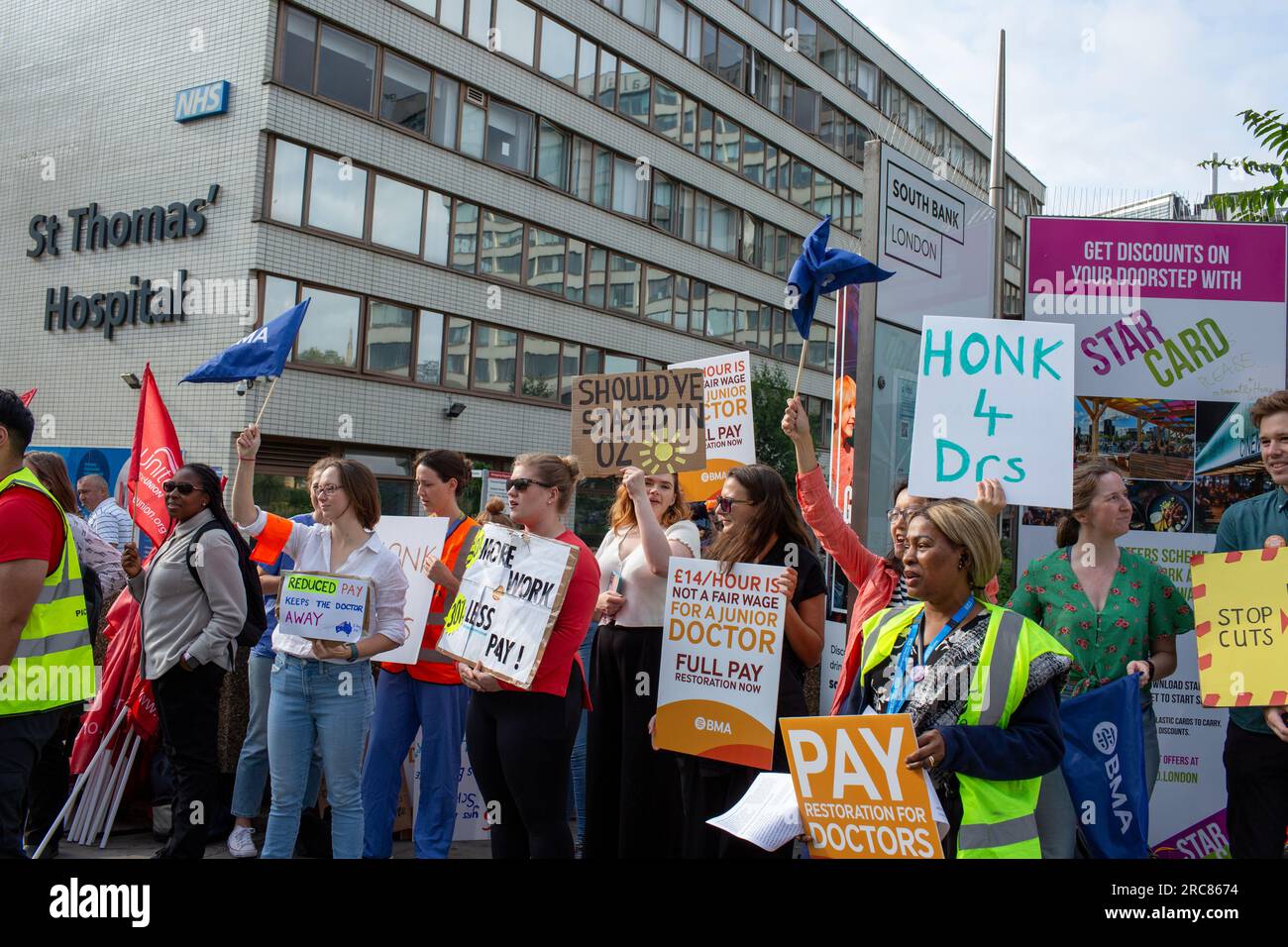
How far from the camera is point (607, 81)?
29672 mm

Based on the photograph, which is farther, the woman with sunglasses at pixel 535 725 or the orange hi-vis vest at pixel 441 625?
the orange hi-vis vest at pixel 441 625

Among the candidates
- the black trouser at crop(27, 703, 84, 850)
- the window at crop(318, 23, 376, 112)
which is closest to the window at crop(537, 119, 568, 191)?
the window at crop(318, 23, 376, 112)

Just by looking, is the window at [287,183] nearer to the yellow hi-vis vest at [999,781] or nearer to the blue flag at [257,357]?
the blue flag at [257,357]

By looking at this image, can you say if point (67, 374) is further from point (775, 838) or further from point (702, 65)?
point (775, 838)

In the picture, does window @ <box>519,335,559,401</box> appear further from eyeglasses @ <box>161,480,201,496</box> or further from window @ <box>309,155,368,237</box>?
eyeglasses @ <box>161,480,201,496</box>

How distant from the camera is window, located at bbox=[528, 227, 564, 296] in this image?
27.4 m

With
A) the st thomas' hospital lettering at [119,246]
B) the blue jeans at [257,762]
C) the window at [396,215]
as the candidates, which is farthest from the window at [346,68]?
the blue jeans at [257,762]

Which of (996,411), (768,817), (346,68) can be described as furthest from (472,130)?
(768,817)

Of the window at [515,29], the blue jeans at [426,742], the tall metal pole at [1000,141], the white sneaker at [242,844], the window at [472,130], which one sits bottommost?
the white sneaker at [242,844]

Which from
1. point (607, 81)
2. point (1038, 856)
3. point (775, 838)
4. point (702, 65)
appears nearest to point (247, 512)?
point (775, 838)

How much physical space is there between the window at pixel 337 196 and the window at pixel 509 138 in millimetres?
4232

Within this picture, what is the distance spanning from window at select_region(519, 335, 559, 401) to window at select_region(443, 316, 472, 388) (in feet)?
6.10

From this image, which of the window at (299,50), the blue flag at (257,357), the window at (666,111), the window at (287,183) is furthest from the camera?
the window at (666,111)

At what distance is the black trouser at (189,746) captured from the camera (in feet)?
16.2
